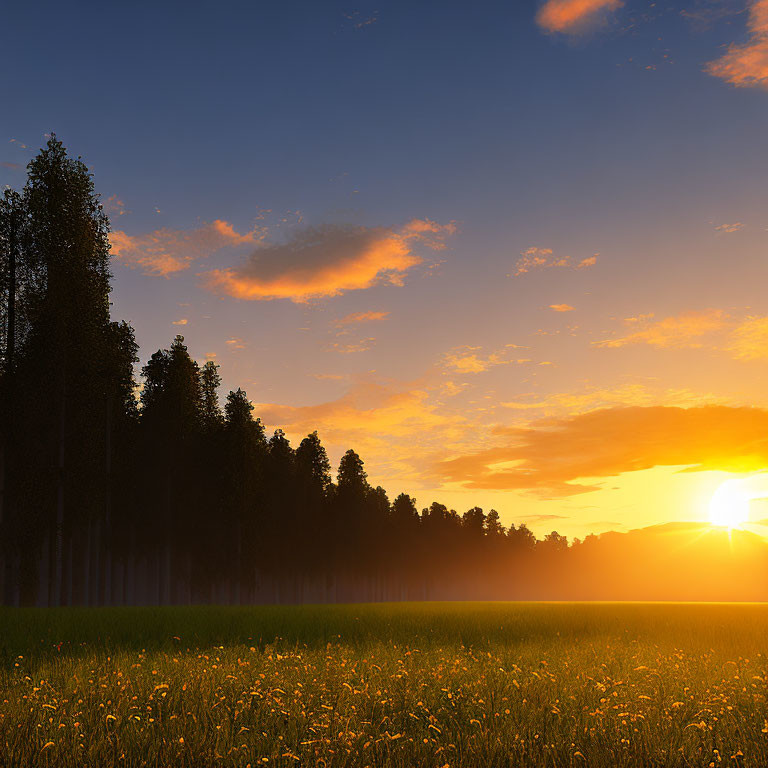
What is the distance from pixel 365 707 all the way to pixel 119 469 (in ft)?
123

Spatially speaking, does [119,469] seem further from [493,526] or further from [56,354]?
[493,526]

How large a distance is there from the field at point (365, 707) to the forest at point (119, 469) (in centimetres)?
2034

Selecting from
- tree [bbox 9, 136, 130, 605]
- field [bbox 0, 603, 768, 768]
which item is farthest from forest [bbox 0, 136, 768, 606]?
field [bbox 0, 603, 768, 768]

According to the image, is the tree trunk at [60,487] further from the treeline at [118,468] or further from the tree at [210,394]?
the tree at [210,394]

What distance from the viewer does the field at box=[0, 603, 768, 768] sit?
6375 millimetres

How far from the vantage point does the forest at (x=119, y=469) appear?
104 ft

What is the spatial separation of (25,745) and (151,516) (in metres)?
43.8

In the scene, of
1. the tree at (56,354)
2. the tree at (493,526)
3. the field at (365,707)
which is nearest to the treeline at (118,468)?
the tree at (56,354)

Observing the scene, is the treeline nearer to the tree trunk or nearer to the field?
the tree trunk

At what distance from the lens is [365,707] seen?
7832 millimetres

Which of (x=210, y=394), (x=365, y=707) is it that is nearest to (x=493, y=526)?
(x=210, y=394)

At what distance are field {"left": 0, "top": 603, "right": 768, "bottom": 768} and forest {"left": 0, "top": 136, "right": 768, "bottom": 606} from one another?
2034cm

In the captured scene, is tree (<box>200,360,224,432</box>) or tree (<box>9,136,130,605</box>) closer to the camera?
tree (<box>9,136,130,605</box>)

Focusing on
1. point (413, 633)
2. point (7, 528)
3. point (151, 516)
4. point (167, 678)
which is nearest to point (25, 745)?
point (167, 678)
